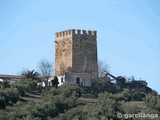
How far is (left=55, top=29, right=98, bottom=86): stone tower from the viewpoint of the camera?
3578 inches

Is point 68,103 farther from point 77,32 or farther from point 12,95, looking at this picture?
point 77,32

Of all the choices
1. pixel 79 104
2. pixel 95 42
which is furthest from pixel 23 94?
pixel 95 42

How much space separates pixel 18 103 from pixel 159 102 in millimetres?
10855

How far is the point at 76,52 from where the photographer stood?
91.6m

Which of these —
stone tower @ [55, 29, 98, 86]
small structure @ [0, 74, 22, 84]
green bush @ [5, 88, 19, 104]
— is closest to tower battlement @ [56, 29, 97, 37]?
stone tower @ [55, 29, 98, 86]

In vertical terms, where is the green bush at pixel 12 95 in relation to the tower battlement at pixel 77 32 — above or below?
below

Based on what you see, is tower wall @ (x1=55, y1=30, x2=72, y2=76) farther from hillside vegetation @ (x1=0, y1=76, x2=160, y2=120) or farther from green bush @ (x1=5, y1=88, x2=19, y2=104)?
green bush @ (x1=5, y1=88, x2=19, y2=104)

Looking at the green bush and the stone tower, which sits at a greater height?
the stone tower

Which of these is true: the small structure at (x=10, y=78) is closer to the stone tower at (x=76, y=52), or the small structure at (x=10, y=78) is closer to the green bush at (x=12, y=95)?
the stone tower at (x=76, y=52)

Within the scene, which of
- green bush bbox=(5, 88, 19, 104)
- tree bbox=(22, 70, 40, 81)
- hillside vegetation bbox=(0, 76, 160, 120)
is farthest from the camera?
tree bbox=(22, 70, 40, 81)

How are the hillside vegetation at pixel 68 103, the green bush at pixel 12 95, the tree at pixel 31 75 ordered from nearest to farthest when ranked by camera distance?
the hillside vegetation at pixel 68 103
the green bush at pixel 12 95
the tree at pixel 31 75

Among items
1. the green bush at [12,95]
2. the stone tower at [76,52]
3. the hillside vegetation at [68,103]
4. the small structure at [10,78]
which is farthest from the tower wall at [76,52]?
the green bush at [12,95]

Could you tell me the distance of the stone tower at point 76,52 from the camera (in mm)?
90875

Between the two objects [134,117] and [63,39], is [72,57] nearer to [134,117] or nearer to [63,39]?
[63,39]
